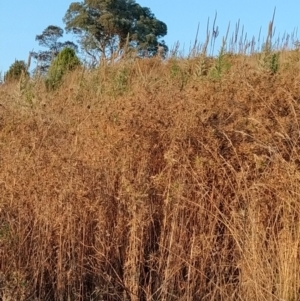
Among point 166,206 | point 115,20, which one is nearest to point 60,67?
point 166,206

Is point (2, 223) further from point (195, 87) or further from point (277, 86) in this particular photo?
point (277, 86)

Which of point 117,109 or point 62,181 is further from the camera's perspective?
point 117,109

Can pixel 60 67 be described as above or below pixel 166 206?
above

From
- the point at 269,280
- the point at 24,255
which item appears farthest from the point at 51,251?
the point at 269,280

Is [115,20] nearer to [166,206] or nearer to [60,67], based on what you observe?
[60,67]

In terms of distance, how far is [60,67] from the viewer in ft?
35.6

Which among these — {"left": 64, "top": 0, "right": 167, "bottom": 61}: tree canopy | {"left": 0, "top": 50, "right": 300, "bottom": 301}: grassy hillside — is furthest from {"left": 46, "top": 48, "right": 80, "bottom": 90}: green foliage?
{"left": 64, "top": 0, "right": 167, "bottom": 61}: tree canopy

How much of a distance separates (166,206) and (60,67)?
26.8 feet

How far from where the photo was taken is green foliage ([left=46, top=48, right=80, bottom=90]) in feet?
31.7

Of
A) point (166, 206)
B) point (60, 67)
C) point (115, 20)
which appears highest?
point (115, 20)

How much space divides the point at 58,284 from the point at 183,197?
0.81 m

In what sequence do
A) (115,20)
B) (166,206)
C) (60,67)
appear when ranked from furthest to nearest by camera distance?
(115,20) → (60,67) → (166,206)

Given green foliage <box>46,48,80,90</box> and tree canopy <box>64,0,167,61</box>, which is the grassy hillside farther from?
tree canopy <box>64,0,167,61</box>

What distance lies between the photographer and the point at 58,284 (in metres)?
2.93
